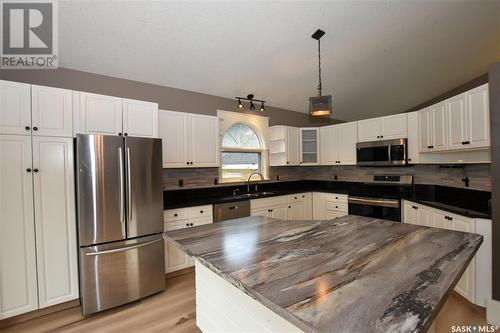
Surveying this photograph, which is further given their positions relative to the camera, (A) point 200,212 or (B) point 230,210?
(B) point 230,210

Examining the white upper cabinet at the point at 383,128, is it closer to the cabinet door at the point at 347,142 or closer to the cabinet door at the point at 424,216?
the cabinet door at the point at 347,142

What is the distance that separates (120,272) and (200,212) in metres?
1.11

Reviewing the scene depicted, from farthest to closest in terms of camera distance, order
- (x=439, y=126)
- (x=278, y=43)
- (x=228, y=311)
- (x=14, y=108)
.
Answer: (x=439, y=126), (x=278, y=43), (x=14, y=108), (x=228, y=311)

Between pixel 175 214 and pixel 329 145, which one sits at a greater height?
pixel 329 145

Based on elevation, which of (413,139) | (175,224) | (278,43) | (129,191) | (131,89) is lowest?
(175,224)

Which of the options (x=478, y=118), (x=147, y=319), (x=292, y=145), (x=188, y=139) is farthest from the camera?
(x=292, y=145)

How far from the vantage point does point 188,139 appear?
336 cm

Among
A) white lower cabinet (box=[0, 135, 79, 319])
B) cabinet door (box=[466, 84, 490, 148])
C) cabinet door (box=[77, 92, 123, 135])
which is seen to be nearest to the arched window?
cabinet door (box=[77, 92, 123, 135])

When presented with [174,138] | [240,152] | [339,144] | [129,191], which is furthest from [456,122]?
[129,191]

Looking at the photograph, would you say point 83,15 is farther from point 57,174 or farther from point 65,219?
point 65,219

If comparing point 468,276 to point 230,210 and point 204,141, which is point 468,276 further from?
point 204,141

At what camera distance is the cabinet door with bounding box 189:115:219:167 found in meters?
3.41

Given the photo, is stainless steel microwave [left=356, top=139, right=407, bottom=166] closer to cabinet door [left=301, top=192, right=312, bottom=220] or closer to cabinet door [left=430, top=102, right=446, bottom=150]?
cabinet door [left=430, top=102, right=446, bottom=150]

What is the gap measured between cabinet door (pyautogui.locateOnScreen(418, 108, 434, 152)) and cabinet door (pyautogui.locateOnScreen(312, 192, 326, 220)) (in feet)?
5.74
